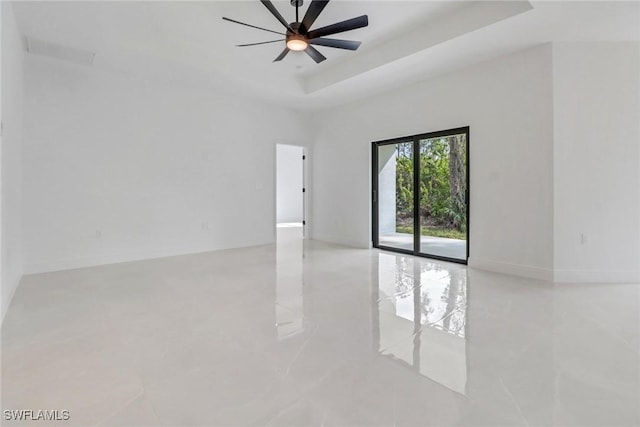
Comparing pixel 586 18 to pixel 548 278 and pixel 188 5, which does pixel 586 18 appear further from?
pixel 188 5

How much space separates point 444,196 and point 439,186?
0.58 feet

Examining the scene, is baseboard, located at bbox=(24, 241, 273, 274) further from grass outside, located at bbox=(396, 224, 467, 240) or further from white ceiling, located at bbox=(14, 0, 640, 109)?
grass outside, located at bbox=(396, 224, 467, 240)

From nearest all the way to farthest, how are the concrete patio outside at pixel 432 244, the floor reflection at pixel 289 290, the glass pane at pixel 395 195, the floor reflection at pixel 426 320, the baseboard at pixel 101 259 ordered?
1. the floor reflection at pixel 426 320
2. the floor reflection at pixel 289 290
3. the baseboard at pixel 101 259
4. the concrete patio outside at pixel 432 244
5. the glass pane at pixel 395 195

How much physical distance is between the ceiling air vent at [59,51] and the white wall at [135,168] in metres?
0.17

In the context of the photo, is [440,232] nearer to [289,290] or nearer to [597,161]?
[597,161]

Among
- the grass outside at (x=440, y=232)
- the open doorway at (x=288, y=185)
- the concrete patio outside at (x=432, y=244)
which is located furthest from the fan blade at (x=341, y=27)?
the open doorway at (x=288, y=185)

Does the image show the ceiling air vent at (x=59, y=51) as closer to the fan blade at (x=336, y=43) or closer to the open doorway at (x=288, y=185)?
the fan blade at (x=336, y=43)

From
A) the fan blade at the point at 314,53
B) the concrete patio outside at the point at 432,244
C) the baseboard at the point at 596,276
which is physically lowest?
the baseboard at the point at 596,276

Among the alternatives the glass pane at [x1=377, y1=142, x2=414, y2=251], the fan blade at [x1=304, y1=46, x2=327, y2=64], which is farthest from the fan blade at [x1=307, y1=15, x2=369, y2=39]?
the glass pane at [x1=377, y1=142, x2=414, y2=251]

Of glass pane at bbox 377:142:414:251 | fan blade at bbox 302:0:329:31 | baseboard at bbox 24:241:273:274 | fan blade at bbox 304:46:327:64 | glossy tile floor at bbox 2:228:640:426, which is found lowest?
glossy tile floor at bbox 2:228:640:426

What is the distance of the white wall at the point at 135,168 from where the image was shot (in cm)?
429

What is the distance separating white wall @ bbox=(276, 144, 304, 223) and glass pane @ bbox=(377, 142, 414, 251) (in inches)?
219

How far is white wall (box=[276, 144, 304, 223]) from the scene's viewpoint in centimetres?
1113

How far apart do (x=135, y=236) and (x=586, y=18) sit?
6.18 meters
